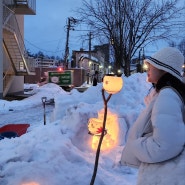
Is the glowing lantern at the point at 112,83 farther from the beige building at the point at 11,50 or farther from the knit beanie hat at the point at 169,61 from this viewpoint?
the beige building at the point at 11,50

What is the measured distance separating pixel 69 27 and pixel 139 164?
4775 centimetres

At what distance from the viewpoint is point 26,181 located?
4680 millimetres

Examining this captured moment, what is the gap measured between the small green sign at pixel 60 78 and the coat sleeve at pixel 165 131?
2773 cm

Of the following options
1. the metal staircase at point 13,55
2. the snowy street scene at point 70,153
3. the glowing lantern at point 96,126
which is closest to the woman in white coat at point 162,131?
the snowy street scene at point 70,153

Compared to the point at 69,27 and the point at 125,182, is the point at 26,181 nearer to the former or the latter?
the point at 125,182

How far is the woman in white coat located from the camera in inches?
80.8

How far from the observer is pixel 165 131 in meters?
2.05

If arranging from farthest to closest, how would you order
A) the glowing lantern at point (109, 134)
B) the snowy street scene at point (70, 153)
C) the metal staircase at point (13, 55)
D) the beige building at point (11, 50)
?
1. the metal staircase at point (13, 55)
2. the beige building at point (11, 50)
3. the glowing lantern at point (109, 134)
4. the snowy street scene at point (70, 153)

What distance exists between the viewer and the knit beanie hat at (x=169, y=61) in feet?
7.58

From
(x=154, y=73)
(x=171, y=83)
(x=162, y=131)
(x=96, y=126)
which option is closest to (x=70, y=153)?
(x=96, y=126)

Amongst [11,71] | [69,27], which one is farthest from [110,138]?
[69,27]

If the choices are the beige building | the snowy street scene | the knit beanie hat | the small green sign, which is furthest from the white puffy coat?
the small green sign

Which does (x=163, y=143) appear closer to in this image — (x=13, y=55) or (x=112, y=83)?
(x=112, y=83)

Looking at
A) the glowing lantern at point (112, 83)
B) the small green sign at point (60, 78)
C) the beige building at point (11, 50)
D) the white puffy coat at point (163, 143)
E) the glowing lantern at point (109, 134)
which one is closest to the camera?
the white puffy coat at point (163, 143)
